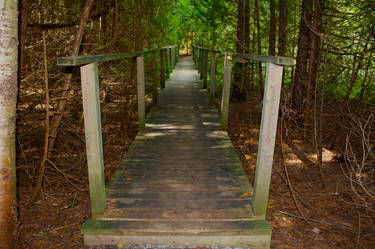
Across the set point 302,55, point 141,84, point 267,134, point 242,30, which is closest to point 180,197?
A: point 267,134

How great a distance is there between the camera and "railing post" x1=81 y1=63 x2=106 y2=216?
8.27ft

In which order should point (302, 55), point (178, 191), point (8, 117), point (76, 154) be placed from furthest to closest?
1. point (302, 55)
2. point (76, 154)
3. point (178, 191)
4. point (8, 117)

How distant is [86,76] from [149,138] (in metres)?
2.64

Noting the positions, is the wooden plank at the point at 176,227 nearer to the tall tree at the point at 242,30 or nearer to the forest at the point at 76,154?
the forest at the point at 76,154

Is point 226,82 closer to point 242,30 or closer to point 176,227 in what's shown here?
→ point 176,227

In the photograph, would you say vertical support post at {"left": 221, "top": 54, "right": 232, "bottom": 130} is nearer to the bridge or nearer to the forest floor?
the forest floor

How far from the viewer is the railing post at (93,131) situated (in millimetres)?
2520

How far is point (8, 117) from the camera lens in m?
2.29

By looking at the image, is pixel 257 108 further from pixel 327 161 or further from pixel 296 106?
pixel 327 161

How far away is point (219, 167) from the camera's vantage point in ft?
13.1

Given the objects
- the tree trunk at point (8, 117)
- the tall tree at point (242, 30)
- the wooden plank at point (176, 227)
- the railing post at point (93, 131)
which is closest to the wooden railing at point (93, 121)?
the railing post at point (93, 131)

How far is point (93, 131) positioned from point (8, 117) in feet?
2.18

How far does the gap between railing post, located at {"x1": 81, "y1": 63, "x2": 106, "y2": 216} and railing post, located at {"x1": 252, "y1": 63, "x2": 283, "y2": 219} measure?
1.51 meters

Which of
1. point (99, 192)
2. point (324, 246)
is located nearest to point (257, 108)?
point (324, 246)
